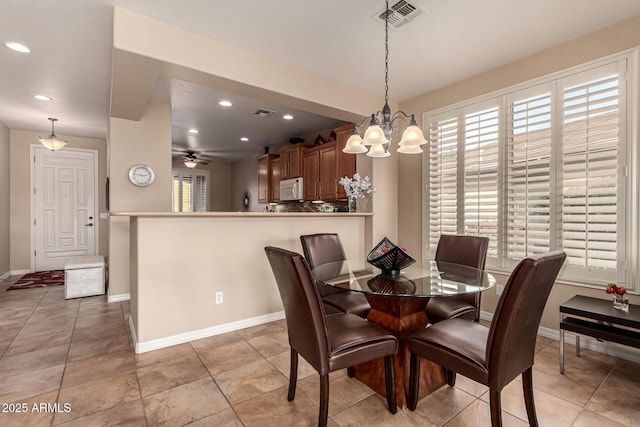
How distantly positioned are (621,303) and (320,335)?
2360mm

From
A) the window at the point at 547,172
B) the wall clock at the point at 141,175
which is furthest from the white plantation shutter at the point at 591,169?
the wall clock at the point at 141,175

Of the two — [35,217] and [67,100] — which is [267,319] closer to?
[67,100]

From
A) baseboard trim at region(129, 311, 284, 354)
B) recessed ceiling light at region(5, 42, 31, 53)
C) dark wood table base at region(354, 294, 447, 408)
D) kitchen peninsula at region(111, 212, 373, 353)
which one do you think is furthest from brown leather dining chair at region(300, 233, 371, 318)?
recessed ceiling light at region(5, 42, 31, 53)

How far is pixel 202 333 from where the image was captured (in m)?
2.95

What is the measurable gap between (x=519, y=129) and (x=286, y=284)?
285 centimetres

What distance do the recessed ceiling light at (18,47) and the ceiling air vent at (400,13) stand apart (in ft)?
10.3

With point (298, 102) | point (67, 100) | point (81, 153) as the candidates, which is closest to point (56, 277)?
point (81, 153)

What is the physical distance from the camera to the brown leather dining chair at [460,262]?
7.78 ft

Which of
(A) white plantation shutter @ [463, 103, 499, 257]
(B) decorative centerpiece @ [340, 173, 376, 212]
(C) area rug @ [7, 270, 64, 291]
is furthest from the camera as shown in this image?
(C) area rug @ [7, 270, 64, 291]

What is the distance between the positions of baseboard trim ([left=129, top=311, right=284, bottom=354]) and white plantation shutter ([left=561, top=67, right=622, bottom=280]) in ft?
9.68

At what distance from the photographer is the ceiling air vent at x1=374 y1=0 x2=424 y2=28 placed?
2.25 m

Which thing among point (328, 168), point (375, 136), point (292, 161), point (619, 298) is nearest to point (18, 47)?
point (375, 136)

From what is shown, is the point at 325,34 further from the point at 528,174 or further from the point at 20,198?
the point at 20,198

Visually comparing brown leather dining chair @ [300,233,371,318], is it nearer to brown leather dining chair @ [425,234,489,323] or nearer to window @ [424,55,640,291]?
brown leather dining chair @ [425,234,489,323]
